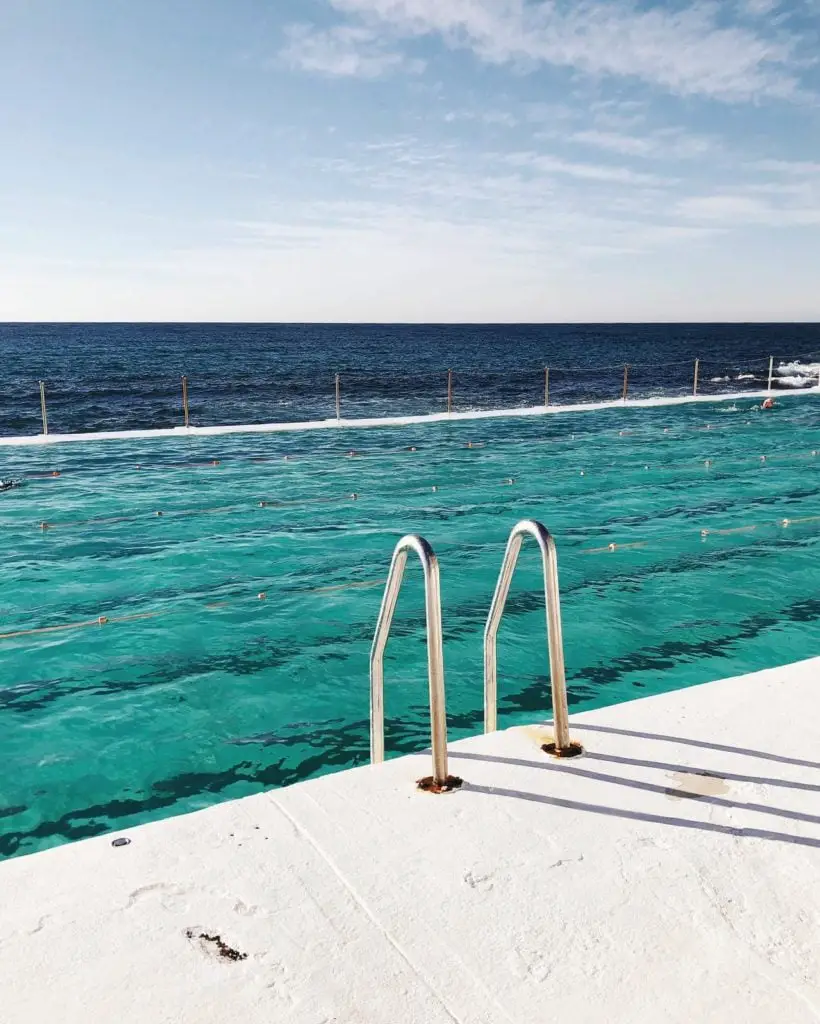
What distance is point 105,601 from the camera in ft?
21.4

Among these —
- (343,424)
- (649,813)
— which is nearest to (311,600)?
(649,813)

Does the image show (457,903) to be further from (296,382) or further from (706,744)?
(296,382)

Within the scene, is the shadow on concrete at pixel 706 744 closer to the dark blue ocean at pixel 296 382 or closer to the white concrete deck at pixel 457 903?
the white concrete deck at pixel 457 903

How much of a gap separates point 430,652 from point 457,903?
0.76 m

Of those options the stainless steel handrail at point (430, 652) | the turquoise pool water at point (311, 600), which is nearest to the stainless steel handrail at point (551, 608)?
the stainless steel handrail at point (430, 652)

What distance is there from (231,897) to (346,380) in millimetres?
44010

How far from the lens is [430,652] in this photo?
2.69m

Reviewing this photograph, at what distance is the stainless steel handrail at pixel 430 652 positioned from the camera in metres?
2.60

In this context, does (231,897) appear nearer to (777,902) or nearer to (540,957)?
(540,957)

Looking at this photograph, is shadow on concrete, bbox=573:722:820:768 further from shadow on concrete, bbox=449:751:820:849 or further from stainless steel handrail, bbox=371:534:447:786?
stainless steel handrail, bbox=371:534:447:786

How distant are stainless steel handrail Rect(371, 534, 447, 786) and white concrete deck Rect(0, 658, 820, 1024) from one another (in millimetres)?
164

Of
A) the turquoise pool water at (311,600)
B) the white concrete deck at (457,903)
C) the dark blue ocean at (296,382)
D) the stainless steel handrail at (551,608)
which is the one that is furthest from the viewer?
the dark blue ocean at (296,382)

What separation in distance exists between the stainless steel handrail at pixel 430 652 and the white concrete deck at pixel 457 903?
0.16m

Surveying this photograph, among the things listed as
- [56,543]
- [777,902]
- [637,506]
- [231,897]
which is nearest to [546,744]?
[777,902]
